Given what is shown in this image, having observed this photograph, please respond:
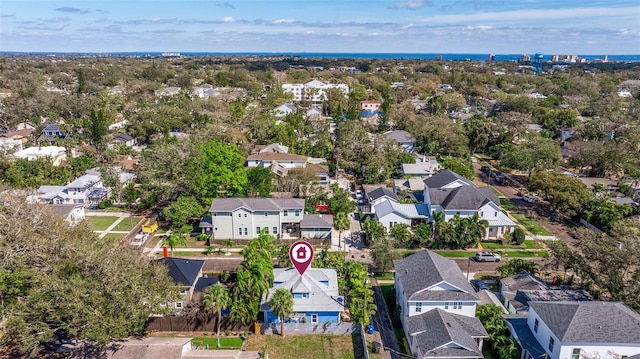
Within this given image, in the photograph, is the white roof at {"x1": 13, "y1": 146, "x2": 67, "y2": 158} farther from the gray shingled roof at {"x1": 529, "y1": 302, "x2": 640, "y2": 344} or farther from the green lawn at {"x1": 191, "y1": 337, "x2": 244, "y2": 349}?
the gray shingled roof at {"x1": 529, "y1": 302, "x2": 640, "y2": 344}

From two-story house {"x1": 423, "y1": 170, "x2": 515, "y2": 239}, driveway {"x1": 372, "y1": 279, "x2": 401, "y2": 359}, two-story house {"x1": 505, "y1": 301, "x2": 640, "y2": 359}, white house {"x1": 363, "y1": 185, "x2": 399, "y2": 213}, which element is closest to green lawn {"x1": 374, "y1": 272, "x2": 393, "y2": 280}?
driveway {"x1": 372, "y1": 279, "x2": 401, "y2": 359}

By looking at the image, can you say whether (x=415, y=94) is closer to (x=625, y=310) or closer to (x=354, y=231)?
(x=354, y=231)

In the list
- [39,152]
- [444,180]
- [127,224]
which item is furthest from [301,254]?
[39,152]

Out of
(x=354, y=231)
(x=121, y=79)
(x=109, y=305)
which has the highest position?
(x=121, y=79)

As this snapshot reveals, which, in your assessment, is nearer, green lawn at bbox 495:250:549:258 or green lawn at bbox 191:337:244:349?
green lawn at bbox 191:337:244:349

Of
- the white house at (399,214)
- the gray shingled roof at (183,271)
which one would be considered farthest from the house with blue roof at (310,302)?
the white house at (399,214)

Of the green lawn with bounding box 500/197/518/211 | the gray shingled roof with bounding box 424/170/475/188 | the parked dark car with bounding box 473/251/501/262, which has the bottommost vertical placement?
the parked dark car with bounding box 473/251/501/262

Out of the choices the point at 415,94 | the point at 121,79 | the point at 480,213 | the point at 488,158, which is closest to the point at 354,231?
the point at 480,213
